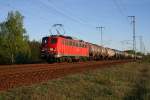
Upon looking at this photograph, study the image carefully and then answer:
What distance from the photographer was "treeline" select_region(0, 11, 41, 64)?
75188mm

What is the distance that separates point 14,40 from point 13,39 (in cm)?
48

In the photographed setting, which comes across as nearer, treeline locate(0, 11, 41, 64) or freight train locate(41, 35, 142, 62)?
freight train locate(41, 35, 142, 62)

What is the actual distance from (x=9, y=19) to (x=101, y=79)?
214ft

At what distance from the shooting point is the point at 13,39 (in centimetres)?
7875

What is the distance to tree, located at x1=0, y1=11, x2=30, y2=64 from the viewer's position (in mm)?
75375

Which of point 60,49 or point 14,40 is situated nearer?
point 60,49

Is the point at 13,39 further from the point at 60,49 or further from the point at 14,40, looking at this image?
the point at 60,49

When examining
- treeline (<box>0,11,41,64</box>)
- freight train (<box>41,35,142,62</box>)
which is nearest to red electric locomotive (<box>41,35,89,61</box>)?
freight train (<box>41,35,142,62</box>)

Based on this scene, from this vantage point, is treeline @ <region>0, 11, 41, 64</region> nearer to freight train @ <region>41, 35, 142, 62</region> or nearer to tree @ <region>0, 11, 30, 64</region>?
tree @ <region>0, 11, 30, 64</region>

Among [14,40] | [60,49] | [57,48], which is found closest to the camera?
[57,48]

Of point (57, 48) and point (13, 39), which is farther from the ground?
point (13, 39)

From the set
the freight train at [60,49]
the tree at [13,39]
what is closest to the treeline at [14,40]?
the tree at [13,39]

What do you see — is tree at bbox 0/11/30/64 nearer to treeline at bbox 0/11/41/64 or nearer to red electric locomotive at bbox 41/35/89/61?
treeline at bbox 0/11/41/64

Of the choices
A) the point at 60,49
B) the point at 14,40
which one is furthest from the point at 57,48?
the point at 14,40
